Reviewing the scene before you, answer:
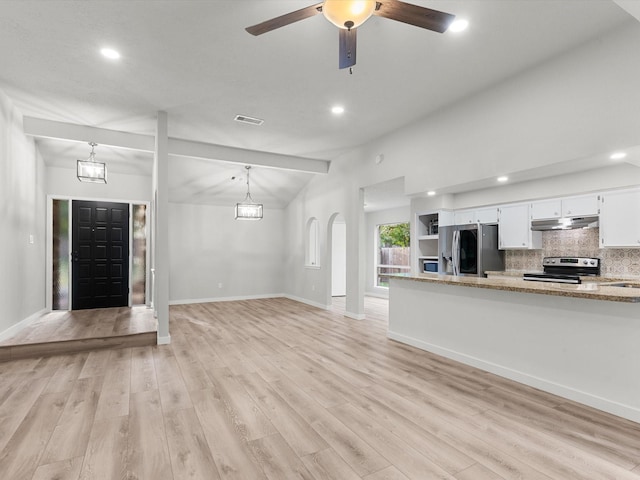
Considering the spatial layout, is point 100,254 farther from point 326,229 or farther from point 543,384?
point 543,384

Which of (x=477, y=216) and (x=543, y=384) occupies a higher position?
(x=477, y=216)

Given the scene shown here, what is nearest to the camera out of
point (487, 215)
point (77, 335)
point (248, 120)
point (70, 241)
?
point (77, 335)

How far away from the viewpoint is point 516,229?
519cm

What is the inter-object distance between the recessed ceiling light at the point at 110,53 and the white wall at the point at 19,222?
1.87 meters

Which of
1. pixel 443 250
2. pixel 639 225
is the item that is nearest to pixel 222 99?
pixel 443 250

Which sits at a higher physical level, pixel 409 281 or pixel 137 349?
pixel 409 281

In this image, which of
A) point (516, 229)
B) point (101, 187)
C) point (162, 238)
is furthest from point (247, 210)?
point (516, 229)

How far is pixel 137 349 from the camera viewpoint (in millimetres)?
4445

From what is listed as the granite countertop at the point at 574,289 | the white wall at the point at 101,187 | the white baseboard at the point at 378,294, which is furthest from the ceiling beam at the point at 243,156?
the granite countertop at the point at 574,289

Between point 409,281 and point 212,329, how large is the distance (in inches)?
125

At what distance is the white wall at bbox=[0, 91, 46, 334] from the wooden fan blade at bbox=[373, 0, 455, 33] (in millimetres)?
4592

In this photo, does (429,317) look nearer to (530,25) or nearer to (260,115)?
(530,25)

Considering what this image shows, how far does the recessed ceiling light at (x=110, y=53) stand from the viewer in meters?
3.19

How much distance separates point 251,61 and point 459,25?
1925 mm
